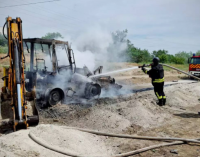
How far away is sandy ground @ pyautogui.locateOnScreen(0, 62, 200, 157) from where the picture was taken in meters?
4.36

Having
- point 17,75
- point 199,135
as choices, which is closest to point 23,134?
point 17,75

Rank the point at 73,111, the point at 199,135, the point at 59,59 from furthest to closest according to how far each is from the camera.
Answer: the point at 59,59 < the point at 73,111 < the point at 199,135

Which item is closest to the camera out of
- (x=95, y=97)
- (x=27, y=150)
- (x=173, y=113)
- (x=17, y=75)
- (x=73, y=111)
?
(x=27, y=150)

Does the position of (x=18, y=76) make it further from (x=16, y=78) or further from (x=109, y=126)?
(x=109, y=126)

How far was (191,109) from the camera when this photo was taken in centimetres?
861

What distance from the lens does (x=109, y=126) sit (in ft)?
19.7

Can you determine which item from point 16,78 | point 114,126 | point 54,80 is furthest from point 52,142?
point 54,80

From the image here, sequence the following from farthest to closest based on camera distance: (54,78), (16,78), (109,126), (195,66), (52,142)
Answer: (195,66)
(54,78)
(109,126)
(16,78)
(52,142)

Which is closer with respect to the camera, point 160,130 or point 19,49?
point 19,49

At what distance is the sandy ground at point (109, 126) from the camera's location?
14.3ft

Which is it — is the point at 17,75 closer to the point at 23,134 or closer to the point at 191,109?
the point at 23,134

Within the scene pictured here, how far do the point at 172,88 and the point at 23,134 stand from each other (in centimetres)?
862

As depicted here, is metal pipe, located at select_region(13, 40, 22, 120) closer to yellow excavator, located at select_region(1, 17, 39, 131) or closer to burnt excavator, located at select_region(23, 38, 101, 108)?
yellow excavator, located at select_region(1, 17, 39, 131)

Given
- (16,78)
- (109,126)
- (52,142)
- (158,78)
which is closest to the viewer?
(52,142)
